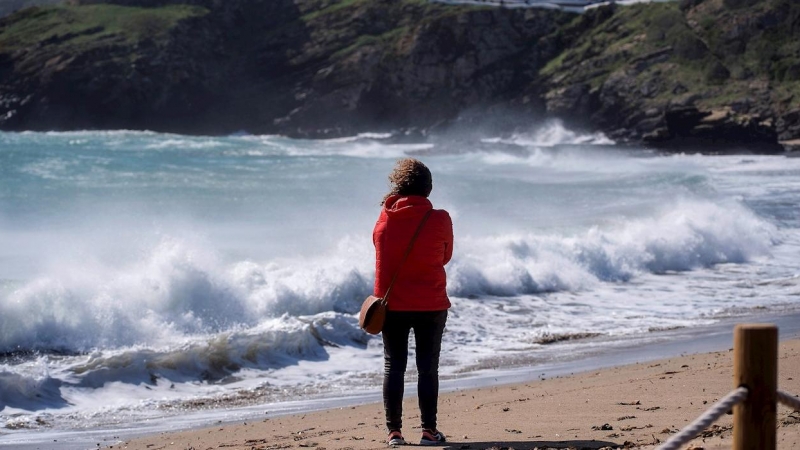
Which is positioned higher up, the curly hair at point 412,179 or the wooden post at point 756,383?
the curly hair at point 412,179

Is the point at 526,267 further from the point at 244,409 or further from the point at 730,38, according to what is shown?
the point at 730,38

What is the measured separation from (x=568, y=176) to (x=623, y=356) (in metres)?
25.6

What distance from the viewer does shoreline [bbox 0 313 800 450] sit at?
25.3 feet

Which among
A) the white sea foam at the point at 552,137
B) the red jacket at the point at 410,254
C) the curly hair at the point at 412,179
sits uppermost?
the white sea foam at the point at 552,137

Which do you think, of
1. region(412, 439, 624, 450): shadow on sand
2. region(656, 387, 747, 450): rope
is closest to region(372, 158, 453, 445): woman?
region(412, 439, 624, 450): shadow on sand

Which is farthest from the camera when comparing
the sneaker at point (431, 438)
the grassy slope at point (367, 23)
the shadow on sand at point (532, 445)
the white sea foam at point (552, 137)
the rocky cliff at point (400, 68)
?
the grassy slope at point (367, 23)

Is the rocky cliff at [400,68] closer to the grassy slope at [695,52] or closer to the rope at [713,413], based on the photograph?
the grassy slope at [695,52]

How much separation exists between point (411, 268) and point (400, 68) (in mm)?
67491

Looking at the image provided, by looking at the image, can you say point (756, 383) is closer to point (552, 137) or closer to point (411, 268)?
point (411, 268)

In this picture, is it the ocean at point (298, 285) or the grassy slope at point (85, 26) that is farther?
the grassy slope at point (85, 26)

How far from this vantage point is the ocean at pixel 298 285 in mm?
9383

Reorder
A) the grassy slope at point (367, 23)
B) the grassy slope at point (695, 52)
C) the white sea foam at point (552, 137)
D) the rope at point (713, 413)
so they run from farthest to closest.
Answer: the grassy slope at point (367, 23), the white sea foam at point (552, 137), the grassy slope at point (695, 52), the rope at point (713, 413)

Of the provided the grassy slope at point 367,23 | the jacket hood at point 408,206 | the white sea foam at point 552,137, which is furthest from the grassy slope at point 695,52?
the jacket hood at point 408,206

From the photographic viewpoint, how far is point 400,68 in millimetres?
72250
